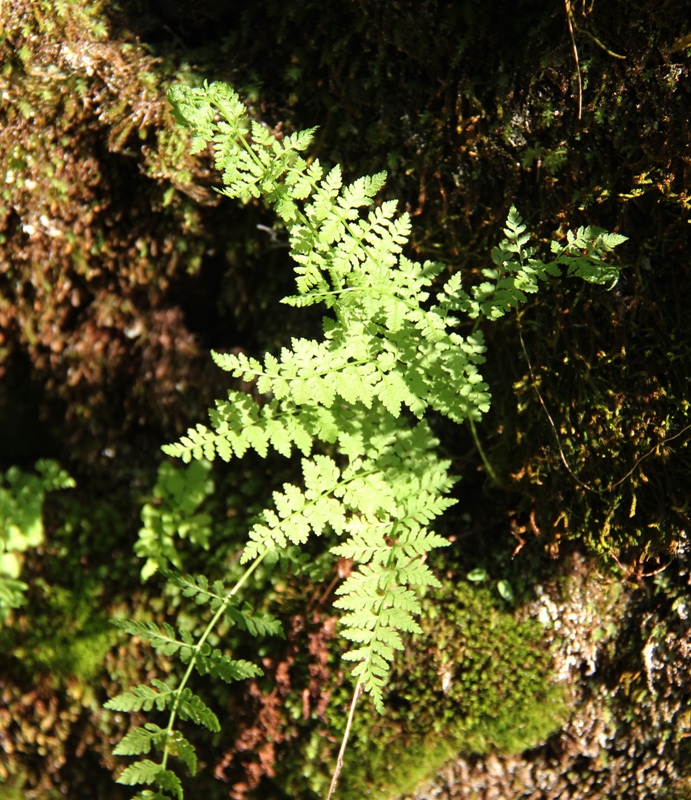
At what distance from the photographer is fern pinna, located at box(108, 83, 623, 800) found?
2.41m

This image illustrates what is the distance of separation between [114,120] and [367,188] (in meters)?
1.40

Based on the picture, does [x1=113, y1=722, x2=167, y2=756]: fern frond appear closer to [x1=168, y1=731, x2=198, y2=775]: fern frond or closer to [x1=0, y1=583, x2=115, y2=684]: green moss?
[x1=168, y1=731, x2=198, y2=775]: fern frond

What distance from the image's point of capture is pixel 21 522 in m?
3.64

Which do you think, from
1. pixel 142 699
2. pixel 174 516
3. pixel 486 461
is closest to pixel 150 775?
pixel 142 699

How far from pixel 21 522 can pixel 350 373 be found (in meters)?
2.29

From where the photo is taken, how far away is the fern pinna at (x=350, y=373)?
2.41 m

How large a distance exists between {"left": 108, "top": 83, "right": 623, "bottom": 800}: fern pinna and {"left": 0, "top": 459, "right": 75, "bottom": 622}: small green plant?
133 cm

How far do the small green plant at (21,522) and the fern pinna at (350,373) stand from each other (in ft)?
4.35

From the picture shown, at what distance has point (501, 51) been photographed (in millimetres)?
2650

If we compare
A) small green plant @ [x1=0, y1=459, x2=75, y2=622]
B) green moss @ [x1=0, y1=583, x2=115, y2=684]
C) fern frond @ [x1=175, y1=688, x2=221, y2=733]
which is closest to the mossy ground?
green moss @ [x1=0, y1=583, x2=115, y2=684]

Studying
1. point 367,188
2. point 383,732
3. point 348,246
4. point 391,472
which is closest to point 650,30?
point 367,188

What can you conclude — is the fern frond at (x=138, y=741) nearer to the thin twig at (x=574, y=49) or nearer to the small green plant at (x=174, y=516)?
the small green plant at (x=174, y=516)

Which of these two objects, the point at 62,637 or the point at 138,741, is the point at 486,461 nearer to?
the point at 138,741

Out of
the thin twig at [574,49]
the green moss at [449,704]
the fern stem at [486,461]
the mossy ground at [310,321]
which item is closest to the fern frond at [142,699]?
the mossy ground at [310,321]
